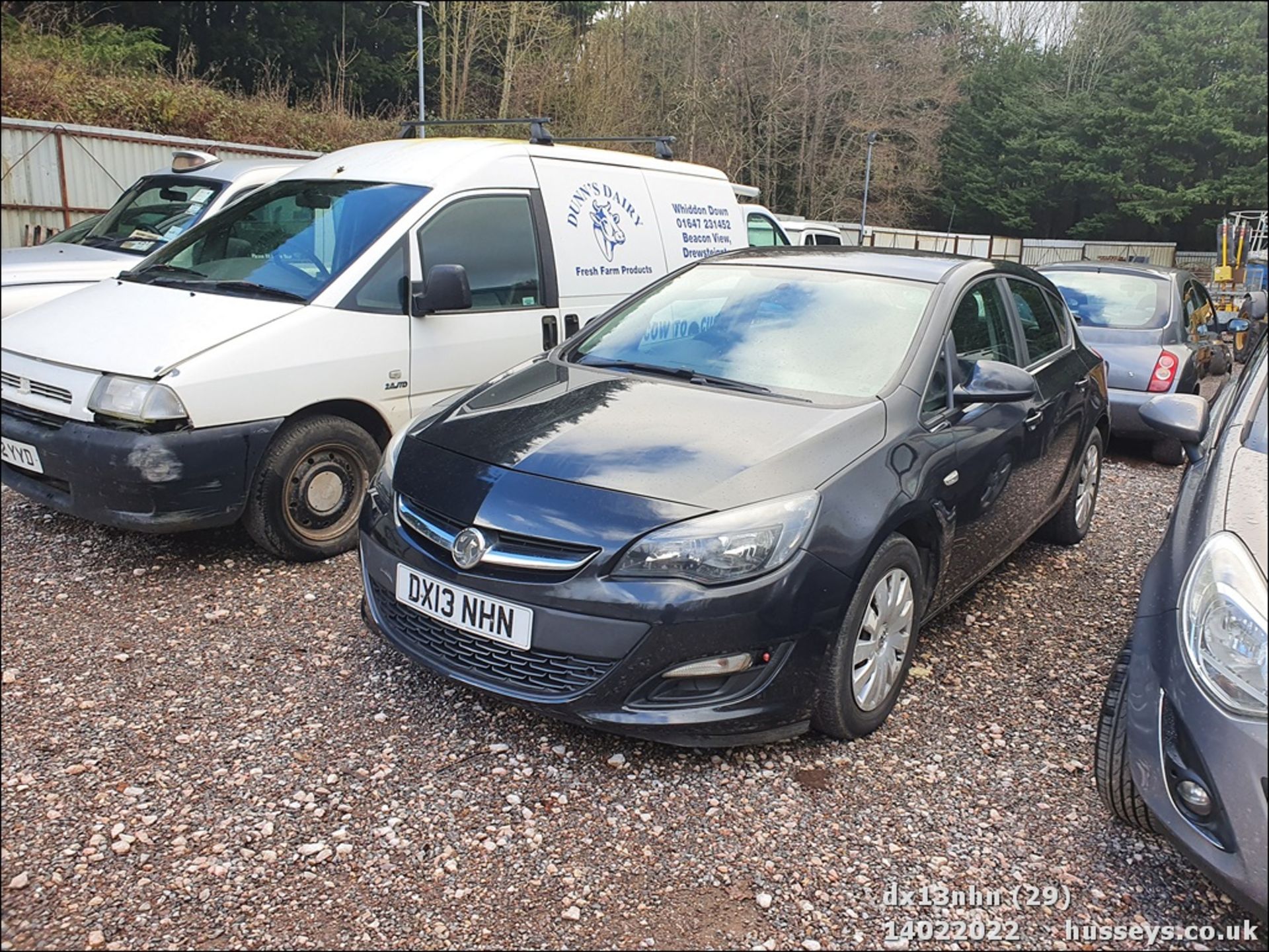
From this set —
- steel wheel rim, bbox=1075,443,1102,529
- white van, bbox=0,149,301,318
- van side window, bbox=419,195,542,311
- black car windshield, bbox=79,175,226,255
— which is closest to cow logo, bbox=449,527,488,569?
van side window, bbox=419,195,542,311

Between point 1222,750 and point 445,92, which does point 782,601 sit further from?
point 445,92

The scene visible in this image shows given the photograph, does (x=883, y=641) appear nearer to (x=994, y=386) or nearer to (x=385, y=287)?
(x=994, y=386)

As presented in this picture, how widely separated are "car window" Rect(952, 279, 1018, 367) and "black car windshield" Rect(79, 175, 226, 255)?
227 inches

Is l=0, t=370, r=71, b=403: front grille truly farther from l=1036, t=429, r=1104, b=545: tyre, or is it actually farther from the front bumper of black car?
l=1036, t=429, r=1104, b=545: tyre

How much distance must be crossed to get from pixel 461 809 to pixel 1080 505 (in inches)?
153

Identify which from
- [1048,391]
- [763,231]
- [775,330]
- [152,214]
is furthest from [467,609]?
[763,231]

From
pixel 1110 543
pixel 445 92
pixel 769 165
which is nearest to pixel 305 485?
pixel 1110 543

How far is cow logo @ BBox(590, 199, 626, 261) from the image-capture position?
18.6ft

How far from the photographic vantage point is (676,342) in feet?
12.8

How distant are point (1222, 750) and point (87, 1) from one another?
4.53 m

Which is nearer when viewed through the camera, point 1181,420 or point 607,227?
point 1181,420

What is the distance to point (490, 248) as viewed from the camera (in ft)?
16.7

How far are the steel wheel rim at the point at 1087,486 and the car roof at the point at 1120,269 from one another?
3643 millimetres

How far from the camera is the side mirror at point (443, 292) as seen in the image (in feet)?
14.8
